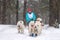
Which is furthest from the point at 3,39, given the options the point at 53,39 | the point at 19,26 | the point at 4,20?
the point at 4,20

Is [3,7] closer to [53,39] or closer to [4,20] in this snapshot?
[4,20]

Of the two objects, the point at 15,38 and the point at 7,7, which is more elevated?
the point at 7,7

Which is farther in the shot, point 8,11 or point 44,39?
point 8,11

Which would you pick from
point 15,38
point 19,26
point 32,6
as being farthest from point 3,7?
point 15,38

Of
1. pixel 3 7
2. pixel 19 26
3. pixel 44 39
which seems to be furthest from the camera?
pixel 3 7

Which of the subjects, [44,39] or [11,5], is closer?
[44,39]

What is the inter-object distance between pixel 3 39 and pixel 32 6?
420 cm

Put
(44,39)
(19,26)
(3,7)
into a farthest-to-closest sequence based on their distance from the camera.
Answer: (3,7) < (19,26) < (44,39)

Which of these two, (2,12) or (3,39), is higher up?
(2,12)

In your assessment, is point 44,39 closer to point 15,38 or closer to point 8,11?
point 15,38

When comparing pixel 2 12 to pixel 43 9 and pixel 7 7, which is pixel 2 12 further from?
pixel 43 9

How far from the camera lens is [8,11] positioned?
8.44m

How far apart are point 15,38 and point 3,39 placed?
0.28m

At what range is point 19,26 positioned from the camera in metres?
5.03
